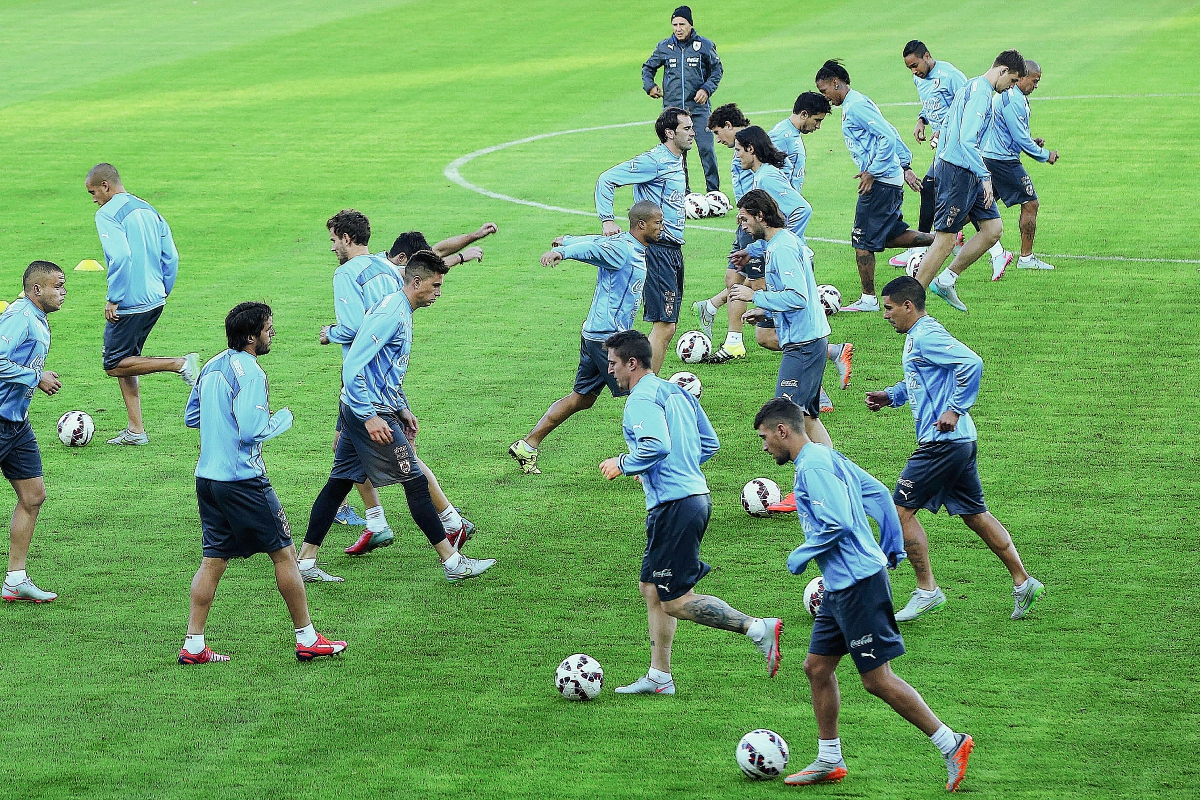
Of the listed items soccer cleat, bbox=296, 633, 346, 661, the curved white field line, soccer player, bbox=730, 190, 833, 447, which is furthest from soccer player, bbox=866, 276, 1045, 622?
the curved white field line

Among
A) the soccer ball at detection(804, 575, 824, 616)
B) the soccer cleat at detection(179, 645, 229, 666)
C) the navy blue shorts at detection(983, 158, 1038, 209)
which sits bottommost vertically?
the soccer ball at detection(804, 575, 824, 616)

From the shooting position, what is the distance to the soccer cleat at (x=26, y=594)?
31.3 ft

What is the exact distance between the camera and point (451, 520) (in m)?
10.3

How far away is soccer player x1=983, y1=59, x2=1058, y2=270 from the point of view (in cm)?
1634

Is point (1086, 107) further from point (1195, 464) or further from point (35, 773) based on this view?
point (35, 773)

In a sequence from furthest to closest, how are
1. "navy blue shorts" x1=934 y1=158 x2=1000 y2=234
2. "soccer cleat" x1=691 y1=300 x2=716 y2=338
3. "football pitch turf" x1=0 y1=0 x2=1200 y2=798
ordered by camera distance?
1. "navy blue shorts" x1=934 y1=158 x2=1000 y2=234
2. "soccer cleat" x1=691 y1=300 x2=716 y2=338
3. "football pitch turf" x1=0 y1=0 x2=1200 y2=798

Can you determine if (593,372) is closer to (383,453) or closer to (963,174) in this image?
(383,453)

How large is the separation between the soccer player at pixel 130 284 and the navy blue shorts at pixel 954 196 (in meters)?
8.04

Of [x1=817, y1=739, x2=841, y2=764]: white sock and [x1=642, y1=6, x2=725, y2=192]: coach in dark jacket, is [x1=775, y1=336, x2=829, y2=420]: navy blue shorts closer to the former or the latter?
[x1=817, y1=739, x2=841, y2=764]: white sock

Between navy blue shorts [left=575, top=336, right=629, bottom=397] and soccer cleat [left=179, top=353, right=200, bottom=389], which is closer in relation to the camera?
navy blue shorts [left=575, top=336, right=629, bottom=397]

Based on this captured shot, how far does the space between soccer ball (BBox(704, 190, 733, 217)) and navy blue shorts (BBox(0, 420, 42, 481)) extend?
12578 mm

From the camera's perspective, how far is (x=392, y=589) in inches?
388

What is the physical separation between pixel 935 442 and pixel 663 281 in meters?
4.81

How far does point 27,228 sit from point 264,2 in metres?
26.0
